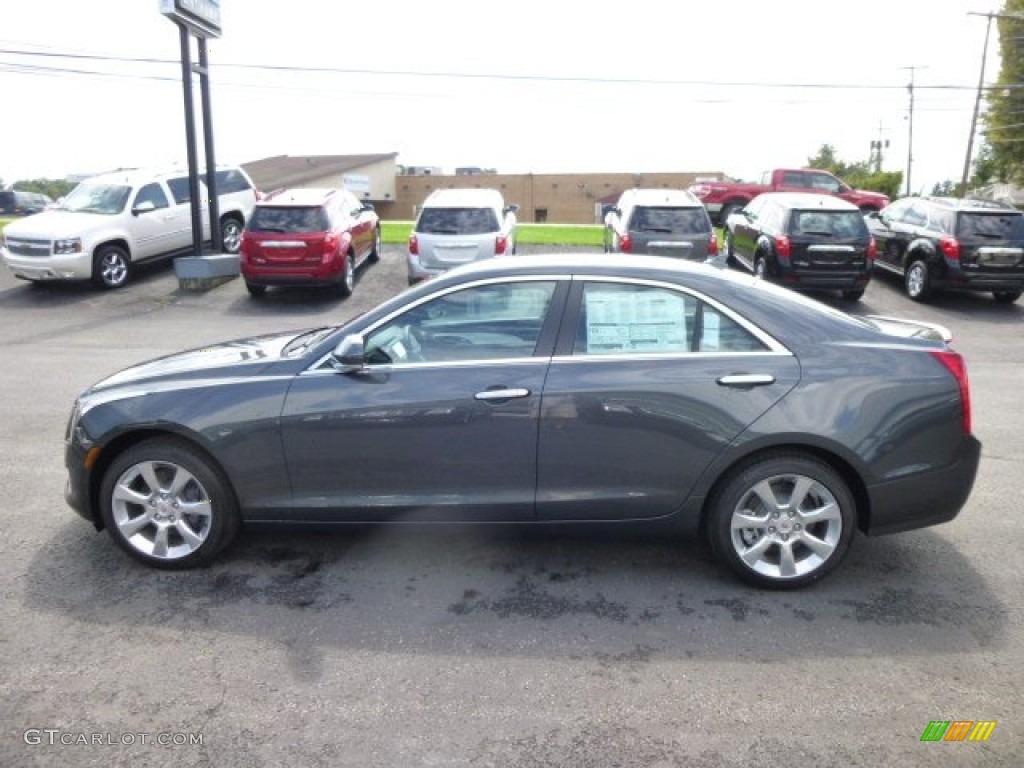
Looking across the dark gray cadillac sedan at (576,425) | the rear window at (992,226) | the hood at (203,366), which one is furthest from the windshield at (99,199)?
the rear window at (992,226)

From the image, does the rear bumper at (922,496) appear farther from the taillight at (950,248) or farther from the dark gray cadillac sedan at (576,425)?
the taillight at (950,248)

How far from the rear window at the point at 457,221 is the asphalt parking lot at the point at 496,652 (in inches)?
361

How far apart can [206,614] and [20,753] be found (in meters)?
1.01

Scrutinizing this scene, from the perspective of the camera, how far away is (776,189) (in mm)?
24688

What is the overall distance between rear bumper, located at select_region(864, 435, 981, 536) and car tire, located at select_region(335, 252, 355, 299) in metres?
11.5

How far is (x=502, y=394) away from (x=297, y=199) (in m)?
11.3

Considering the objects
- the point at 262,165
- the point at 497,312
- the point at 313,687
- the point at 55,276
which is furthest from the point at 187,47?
the point at 262,165

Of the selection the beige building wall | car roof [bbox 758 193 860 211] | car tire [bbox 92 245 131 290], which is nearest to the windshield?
car tire [bbox 92 245 131 290]

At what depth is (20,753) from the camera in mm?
2885

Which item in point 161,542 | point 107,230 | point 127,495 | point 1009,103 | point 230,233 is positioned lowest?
point 161,542

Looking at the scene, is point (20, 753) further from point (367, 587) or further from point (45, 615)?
point (367, 587)

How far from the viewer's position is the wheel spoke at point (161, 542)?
4.20m

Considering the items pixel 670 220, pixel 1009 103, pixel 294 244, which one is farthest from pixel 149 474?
pixel 1009 103

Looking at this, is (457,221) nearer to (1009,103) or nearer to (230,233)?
(230,233)
